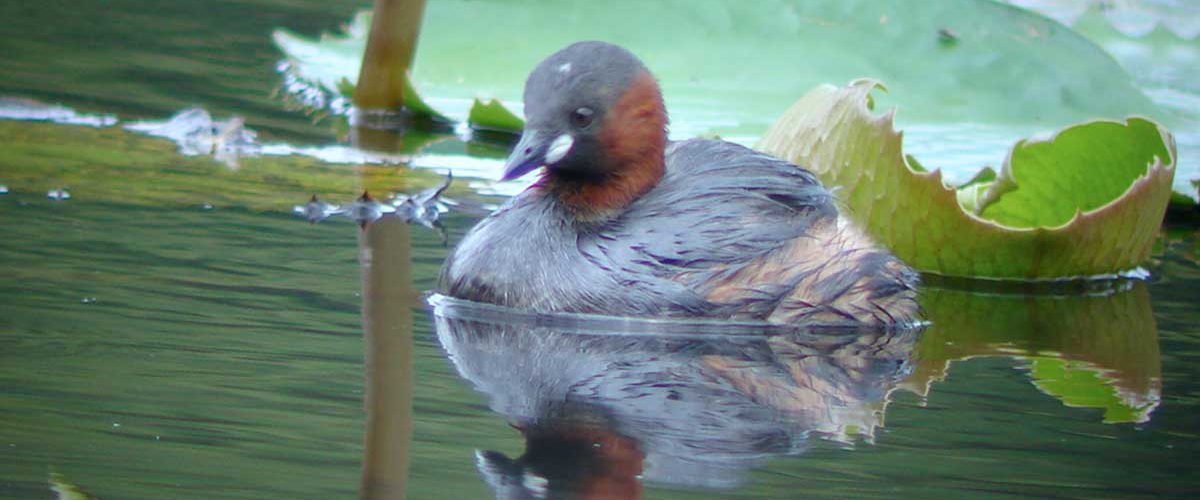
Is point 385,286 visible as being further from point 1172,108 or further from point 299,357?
point 1172,108

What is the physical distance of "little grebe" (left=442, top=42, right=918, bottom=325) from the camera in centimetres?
521

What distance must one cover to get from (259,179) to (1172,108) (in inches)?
155

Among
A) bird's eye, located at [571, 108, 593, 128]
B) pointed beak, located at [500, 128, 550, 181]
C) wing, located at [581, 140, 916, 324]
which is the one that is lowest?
wing, located at [581, 140, 916, 324]

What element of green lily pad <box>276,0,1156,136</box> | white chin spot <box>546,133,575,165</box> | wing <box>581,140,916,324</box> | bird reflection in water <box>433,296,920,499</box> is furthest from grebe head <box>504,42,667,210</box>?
green lily pad <box>276,0,1156,136</box>

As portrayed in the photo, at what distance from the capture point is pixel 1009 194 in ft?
20.4

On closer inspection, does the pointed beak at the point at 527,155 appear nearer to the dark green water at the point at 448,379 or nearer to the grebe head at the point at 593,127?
the grebe head at the point at 593,127

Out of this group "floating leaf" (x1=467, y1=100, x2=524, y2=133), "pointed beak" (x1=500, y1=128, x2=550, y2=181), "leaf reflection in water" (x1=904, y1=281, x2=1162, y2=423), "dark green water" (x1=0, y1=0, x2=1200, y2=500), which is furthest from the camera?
"floating leaf" (x1=467, y1=100, x2=524, y2=133)

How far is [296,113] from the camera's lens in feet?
28.6

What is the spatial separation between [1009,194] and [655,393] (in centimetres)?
244

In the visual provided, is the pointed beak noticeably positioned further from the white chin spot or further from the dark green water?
the dark green water

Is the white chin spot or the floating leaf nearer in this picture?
the white chin spot

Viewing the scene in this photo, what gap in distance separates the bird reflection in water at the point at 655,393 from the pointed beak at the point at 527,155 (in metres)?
0.45

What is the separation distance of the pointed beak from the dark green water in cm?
46

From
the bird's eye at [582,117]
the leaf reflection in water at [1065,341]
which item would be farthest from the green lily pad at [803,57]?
the bird's eye at [582,117]
